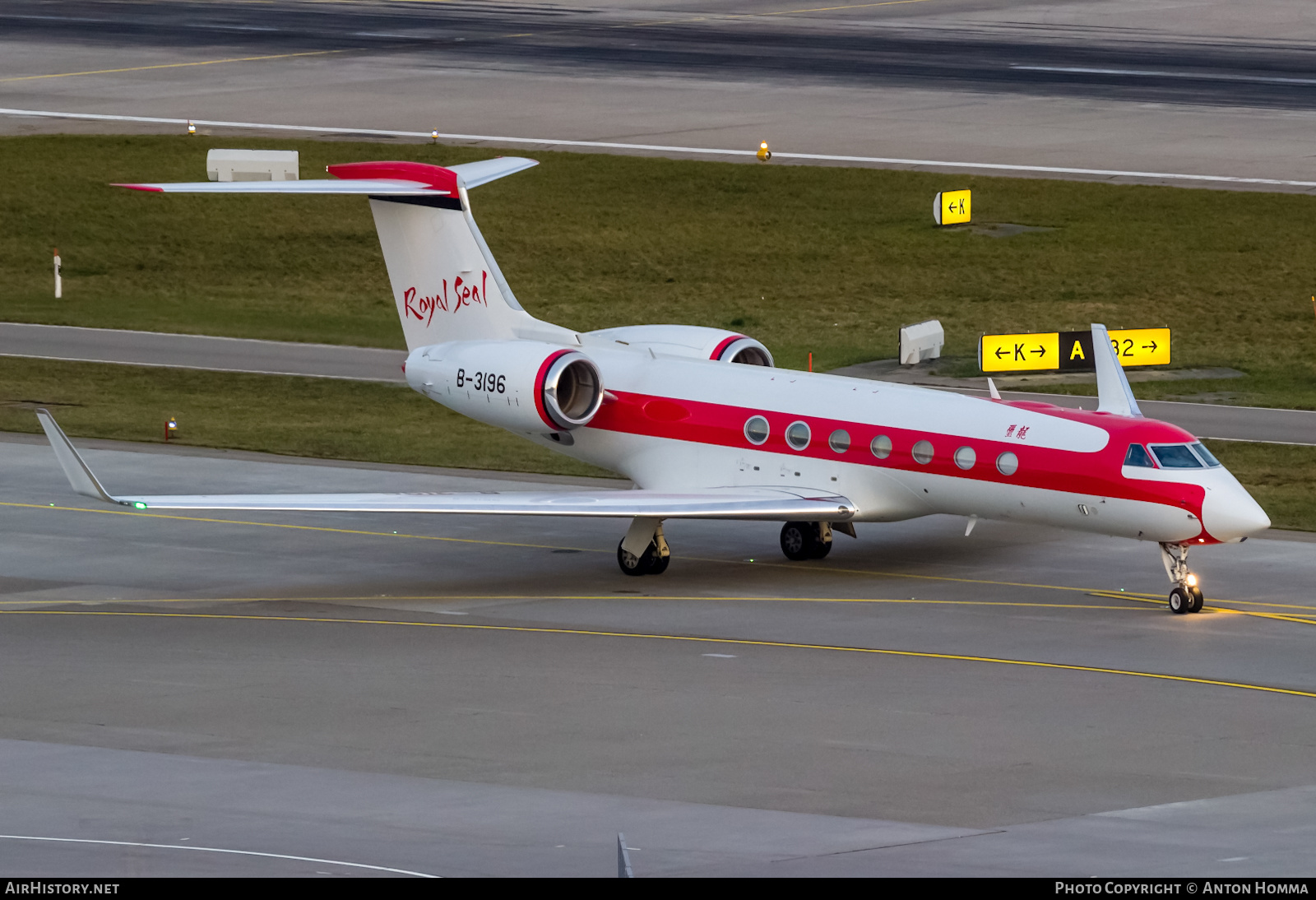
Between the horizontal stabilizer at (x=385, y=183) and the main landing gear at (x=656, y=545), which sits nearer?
the main landing gear at (x=656, y=545)

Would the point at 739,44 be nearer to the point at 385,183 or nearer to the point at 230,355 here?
the point at 230,355

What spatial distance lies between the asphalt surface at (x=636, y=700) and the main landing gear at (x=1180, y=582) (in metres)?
0.30

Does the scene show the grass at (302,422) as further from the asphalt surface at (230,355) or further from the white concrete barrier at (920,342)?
the white concrete barrier at (920,342)

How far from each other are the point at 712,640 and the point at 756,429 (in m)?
4.71

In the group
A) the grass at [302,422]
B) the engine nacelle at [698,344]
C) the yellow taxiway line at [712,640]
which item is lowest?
the yellow taxiway line at [712,640]

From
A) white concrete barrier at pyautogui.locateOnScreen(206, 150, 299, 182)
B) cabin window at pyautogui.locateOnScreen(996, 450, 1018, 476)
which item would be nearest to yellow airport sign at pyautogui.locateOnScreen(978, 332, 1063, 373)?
cabin window at pyautogui.locateOnScreen(996, 450, 1018, 476)

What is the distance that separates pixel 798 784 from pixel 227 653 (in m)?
8.41

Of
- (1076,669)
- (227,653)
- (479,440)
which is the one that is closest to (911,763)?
(1076,669)

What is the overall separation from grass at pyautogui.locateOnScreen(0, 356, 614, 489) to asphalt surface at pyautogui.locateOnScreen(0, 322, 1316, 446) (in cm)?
94

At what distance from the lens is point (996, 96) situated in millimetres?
68500

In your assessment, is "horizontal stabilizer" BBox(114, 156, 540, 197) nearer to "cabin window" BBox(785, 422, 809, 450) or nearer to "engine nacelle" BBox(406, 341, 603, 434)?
"engine nacelle" BBox(406, 341, 603, 434)

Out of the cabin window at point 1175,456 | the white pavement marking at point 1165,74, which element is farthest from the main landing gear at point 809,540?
the white pavement marking at point 1165,74

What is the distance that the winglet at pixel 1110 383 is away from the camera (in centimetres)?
2825

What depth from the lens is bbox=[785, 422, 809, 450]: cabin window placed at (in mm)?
29062
